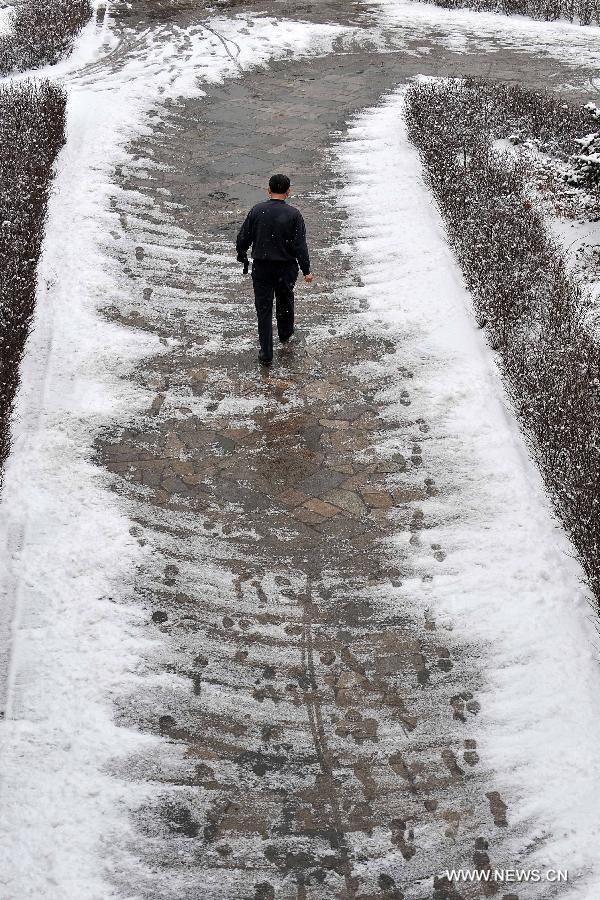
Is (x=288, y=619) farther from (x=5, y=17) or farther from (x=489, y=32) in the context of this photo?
(x=5, y=17)

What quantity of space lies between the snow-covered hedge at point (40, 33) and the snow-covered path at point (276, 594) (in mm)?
5239

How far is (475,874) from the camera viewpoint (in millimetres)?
3695

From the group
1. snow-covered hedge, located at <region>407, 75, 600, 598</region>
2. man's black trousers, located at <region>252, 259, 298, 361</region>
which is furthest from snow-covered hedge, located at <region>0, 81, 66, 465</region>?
snow-covered hedge, located at <region>407, 75, 600, 598</region>

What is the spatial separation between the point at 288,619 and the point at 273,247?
281 centimetres

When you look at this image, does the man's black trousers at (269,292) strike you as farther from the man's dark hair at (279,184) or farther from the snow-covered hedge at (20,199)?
the snow-covered hedge at (20,199)

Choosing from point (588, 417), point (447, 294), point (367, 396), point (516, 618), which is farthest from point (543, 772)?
point (447, 294)

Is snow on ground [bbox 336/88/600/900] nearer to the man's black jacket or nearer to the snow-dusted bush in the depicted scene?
the man's black jacket

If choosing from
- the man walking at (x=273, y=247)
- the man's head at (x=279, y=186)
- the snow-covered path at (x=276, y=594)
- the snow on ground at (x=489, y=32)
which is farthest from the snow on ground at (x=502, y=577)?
the snow on ground at (x=489, y=32)

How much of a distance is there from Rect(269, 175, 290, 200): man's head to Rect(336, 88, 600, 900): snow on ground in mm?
1605

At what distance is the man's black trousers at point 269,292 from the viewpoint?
20.8 ft

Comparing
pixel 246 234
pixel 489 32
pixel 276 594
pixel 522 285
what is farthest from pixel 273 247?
pixel 489 32

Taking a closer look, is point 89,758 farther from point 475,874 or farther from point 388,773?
point 475,874

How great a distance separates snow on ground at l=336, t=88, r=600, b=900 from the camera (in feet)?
13.0

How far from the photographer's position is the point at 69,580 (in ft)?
16.0
